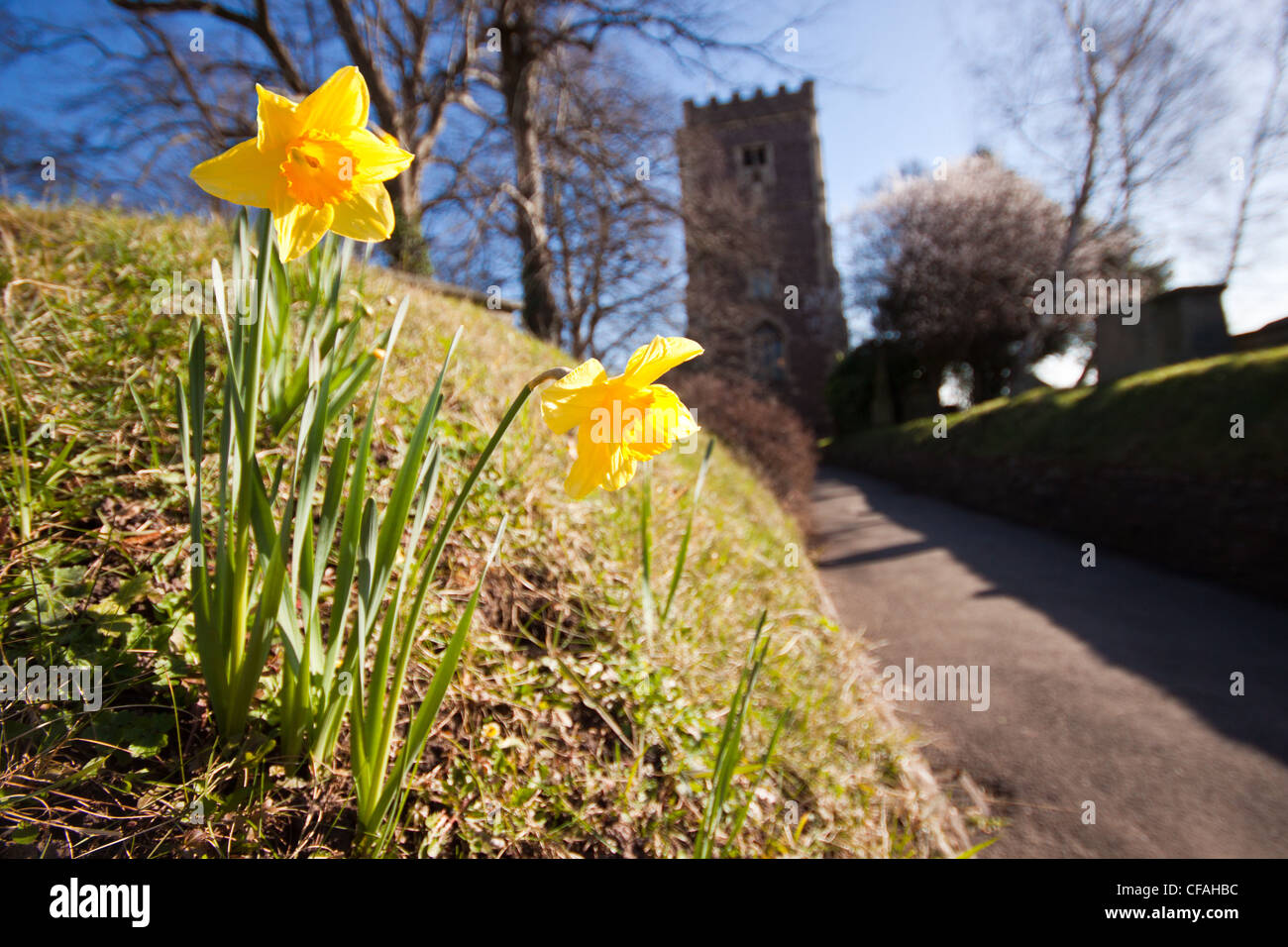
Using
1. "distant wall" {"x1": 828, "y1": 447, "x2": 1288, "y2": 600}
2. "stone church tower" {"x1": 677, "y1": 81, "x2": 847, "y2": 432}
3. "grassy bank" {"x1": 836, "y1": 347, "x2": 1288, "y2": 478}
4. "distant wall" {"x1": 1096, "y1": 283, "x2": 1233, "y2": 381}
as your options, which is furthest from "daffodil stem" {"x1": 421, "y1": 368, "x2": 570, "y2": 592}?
"stone church tower" {"x1": 677, "y1": 81, "x2": 847, "y2": 432}

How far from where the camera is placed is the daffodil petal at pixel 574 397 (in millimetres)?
777

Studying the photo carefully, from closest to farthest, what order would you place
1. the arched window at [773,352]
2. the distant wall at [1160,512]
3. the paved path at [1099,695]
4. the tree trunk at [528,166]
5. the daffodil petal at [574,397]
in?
the daffodil petal at [574,397], the paved path at [1099,695], the distant wall at [1160,512], the tree trunk at [528,166], the arched window at [773,352]

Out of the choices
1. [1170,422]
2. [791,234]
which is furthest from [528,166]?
[791,234]

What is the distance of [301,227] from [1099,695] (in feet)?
13.9

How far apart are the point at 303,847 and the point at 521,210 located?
9471mm

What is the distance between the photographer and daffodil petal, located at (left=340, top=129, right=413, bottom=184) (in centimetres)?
83

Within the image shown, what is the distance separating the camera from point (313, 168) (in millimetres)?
819

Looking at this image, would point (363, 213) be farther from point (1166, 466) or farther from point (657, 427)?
point (1166, 466)

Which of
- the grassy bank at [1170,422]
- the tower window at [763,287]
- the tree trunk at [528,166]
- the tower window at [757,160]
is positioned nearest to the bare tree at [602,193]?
the tree trunk at [528,166]

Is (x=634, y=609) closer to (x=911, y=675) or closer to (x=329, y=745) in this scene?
(x=329, y=745)

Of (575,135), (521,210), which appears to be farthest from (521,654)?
(575,135)

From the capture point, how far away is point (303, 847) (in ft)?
3.27

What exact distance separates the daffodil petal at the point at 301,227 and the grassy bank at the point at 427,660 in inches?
31.2

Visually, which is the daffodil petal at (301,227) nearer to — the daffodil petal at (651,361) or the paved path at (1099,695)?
the daffodil petal at (651,361)
